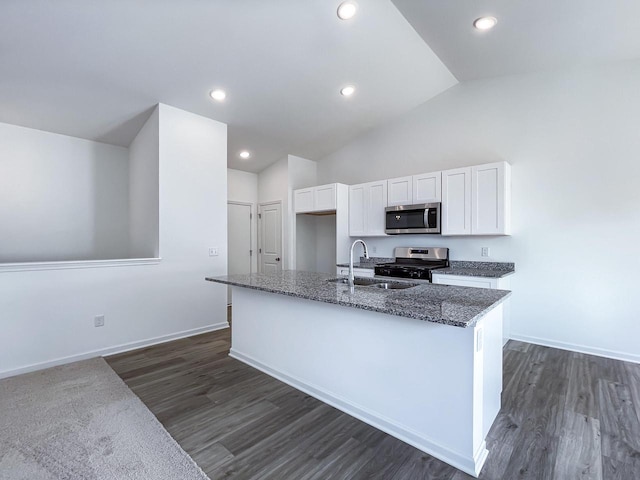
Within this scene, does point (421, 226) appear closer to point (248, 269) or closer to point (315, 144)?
point (315, 144)

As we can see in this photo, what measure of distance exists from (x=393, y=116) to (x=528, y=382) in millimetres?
3797

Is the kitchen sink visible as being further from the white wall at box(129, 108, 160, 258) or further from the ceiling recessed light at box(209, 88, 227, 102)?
the ceiling recessed light at box(209, 88, 227, 102)

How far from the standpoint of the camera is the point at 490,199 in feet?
11.9

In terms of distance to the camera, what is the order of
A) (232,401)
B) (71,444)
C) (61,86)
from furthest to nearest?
1. (61,86)
2. (232,401)
3. (71,444)

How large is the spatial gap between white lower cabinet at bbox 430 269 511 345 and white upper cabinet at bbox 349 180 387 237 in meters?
1.20

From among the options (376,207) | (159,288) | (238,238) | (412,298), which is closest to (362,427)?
(412,298)

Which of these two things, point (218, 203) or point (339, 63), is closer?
point (339, 63)

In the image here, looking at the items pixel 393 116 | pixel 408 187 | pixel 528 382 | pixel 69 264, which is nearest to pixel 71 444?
pixel 69 264

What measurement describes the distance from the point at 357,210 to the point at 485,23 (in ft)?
8.90

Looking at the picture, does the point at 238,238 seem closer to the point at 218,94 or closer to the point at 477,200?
the point at 218,94

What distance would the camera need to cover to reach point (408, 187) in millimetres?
4273

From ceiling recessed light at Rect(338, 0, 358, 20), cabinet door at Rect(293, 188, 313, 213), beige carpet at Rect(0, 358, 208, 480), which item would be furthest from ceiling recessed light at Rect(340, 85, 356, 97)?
beige carpet at Rect(0, 358, 208, 480)

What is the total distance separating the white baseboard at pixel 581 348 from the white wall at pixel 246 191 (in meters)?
4.44

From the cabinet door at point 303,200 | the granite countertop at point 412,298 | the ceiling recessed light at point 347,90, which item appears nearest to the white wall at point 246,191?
the cabinet door at point 303,200
